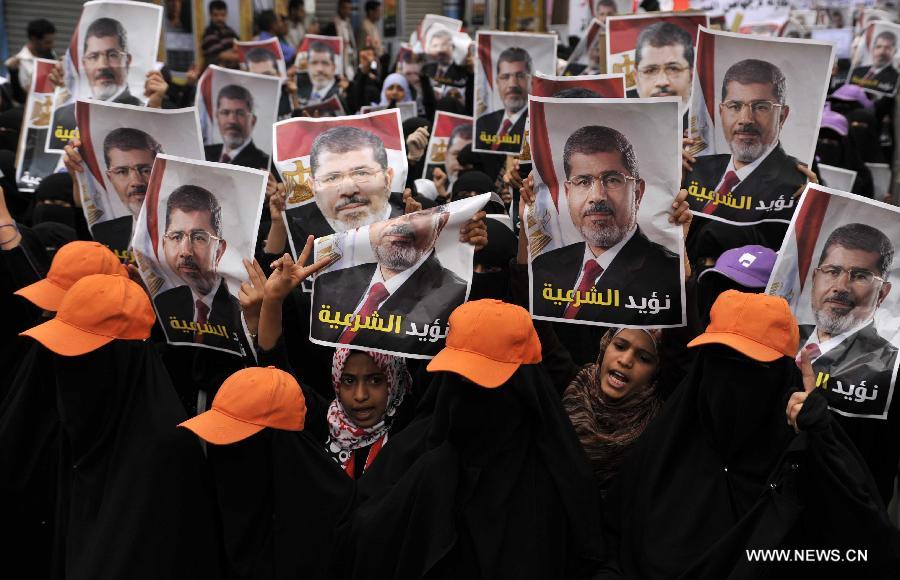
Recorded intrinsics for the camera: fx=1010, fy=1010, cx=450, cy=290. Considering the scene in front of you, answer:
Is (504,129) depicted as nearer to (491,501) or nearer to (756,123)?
(756,123)

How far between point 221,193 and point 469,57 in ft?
21.4

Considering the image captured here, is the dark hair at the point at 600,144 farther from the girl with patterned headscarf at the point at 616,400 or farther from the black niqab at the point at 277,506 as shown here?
the black niqab at the point at 277,506

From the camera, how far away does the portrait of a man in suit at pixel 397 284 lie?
3566mm

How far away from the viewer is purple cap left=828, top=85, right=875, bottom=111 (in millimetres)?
9766

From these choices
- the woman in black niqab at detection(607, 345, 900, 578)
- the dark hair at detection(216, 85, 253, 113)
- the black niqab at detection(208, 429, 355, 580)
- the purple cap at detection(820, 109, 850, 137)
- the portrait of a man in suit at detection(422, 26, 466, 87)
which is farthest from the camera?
the portrait of a man in suit at detection(422, 26, 466, 87)

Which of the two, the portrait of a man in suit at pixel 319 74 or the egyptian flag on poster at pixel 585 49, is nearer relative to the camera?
the egyptian flag on poster at pixel 585 49

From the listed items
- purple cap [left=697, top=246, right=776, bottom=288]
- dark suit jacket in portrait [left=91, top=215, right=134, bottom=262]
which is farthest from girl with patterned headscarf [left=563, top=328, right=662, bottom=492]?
dark suit jacket in portrait [left=91, top=215, right=134, bottom=262]

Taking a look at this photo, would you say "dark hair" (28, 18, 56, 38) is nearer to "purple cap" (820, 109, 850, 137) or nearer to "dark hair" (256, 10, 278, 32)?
"dark hair" (256, 10, 278, 32)

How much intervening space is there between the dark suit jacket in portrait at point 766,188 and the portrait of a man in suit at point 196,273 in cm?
195

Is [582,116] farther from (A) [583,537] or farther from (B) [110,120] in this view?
(B) [110,120]

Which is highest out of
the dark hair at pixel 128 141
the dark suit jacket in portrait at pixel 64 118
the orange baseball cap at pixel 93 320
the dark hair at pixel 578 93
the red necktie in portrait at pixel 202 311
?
the dark hair at pixel 578 93

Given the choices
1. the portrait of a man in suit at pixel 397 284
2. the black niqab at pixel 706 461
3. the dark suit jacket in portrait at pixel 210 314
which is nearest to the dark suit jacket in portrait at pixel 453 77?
the dark suit jacket in portrait at pixel 210 314

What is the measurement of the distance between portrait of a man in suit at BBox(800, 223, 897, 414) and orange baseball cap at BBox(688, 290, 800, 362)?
525 mm

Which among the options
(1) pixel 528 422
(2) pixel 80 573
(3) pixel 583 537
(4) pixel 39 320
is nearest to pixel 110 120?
(4) pixel 39 320
